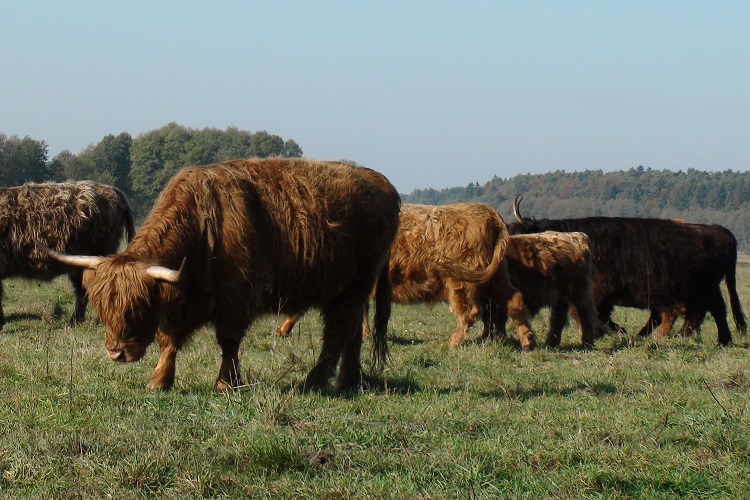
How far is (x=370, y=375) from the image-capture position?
6.70 metres

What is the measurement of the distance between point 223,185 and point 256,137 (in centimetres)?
4464

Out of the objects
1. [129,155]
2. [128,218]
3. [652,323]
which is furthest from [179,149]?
[652,323]

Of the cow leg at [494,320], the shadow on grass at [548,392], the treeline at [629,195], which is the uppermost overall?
the shadow on grass at [548,392]

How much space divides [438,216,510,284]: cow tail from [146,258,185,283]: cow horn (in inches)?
167

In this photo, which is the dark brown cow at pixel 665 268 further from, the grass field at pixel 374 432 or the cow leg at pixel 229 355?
the cow leg at pixel 229 355

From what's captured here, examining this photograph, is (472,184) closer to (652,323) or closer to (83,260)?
(652,323)

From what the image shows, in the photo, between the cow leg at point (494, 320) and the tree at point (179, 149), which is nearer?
the cow leg at point (494, 320)

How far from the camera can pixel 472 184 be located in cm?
13488

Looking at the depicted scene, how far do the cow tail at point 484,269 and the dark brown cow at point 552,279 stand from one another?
1.10ft

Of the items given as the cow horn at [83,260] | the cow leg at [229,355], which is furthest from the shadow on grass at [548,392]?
the cow horn at [83,260]

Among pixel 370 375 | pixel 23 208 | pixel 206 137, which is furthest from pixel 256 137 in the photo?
pixel 370 375

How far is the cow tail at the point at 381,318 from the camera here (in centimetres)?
695

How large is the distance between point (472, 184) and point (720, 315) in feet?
407

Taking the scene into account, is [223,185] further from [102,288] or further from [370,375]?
[370,375]
